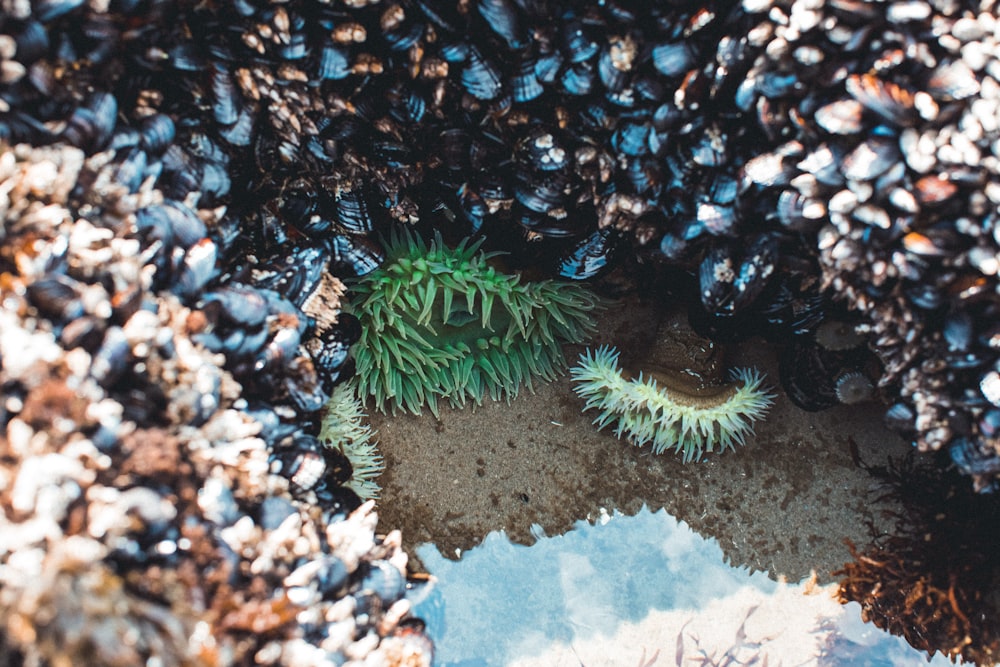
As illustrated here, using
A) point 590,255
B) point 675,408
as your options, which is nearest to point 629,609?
point 675,408

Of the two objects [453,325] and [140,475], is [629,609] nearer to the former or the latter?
[453,325]

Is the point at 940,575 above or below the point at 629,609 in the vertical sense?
above

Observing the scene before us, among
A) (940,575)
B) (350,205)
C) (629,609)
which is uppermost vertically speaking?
(350,205)

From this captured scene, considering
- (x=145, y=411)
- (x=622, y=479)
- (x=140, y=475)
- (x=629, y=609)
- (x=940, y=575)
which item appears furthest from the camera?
(x=622, y=479)

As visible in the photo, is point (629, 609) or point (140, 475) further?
point (629, 609)

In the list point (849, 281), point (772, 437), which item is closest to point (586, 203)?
point (849, 281)

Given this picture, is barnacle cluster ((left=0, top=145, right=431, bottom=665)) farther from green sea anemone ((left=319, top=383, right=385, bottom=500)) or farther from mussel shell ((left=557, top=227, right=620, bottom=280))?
mussel shell ((left=557, top=227, right=620, bottom=280))

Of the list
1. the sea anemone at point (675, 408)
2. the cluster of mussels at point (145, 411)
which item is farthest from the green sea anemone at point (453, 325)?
the cluster of mussels at point (145, 411)

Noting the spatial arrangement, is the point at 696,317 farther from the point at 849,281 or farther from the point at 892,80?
the point at 892,80
